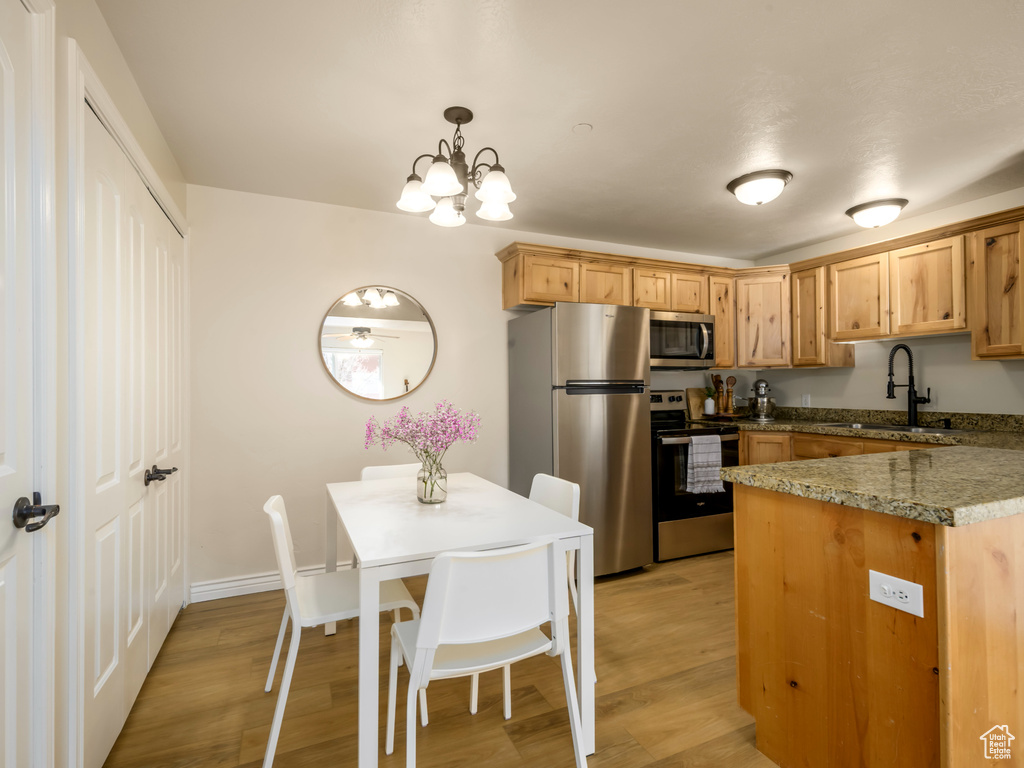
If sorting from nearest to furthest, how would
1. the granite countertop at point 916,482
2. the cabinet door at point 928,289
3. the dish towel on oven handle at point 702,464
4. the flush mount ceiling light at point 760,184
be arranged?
the granite countertop at point 916,482, the flush mount ceiling light at point 760,184, the cabinet door at point 928,289, the dish towel on oven handle at point 702,464

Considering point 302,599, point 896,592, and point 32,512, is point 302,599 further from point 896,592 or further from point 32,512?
point 896,592

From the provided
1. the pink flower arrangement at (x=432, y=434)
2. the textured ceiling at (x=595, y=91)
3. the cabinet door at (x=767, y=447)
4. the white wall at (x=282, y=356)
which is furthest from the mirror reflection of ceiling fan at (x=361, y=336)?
the cabinet door at (x=767, y=447)

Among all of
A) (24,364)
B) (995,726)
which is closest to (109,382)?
(24,364)

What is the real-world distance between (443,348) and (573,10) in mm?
2319

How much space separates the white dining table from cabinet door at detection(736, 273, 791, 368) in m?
2.98

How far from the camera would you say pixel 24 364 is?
3.89 feet

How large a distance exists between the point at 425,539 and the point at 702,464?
105 inches

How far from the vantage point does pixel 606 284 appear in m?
3.80

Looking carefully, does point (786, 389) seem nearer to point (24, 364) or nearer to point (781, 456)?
point (781, 456)

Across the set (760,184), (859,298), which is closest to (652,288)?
(760,184)

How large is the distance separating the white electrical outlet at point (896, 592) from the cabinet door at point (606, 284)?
8.76ft

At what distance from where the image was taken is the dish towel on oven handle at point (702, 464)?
369cm

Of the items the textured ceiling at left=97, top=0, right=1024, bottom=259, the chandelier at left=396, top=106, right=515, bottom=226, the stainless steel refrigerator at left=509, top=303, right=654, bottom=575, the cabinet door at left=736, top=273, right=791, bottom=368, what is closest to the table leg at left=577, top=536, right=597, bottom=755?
the chandelier at left=396, top=106, right=515, bottom=226

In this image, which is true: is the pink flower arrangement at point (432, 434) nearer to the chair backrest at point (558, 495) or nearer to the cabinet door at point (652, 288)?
the chair backrest at point (558, 495)
